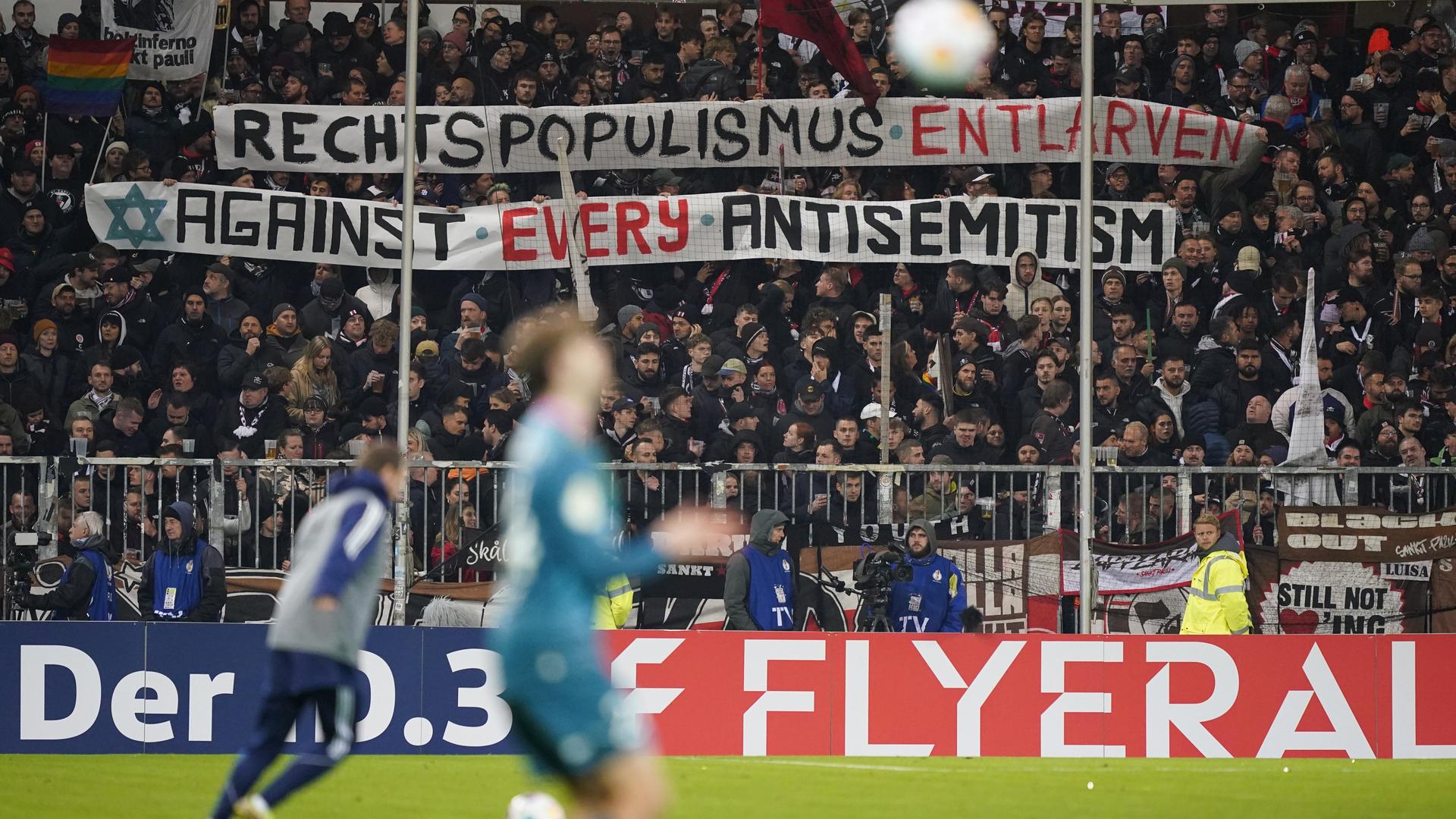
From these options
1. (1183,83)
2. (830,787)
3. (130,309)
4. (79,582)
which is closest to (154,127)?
(130,309)

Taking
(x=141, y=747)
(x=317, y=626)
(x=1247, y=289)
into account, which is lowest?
(x=141, y=747)

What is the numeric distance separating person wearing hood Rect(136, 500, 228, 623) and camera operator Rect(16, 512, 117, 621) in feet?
0.86

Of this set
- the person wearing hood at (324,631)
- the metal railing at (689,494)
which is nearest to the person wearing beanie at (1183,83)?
the metal railing at (689,494)

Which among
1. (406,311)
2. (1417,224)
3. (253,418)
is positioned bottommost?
(253,418)

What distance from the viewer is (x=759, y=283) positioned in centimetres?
1539

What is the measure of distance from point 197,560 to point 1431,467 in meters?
8.47

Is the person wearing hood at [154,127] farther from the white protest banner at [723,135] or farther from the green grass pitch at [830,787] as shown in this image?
the green grass pitch at [830,787]

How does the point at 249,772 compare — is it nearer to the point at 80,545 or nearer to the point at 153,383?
the point at 80,545

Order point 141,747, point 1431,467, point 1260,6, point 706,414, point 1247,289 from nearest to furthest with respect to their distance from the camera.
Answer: point 141,747
point 1431,467
point 706,414
point 1247,289
point 1260,6

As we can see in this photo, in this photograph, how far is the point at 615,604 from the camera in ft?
40.9

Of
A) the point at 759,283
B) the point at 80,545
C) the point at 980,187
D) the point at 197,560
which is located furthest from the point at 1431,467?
the point at 80,545

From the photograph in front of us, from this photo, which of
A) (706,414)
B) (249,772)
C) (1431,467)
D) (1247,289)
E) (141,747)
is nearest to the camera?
(249,772)

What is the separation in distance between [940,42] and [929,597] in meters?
5.48

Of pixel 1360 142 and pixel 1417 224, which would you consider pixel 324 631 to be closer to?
pixel 1417 224
